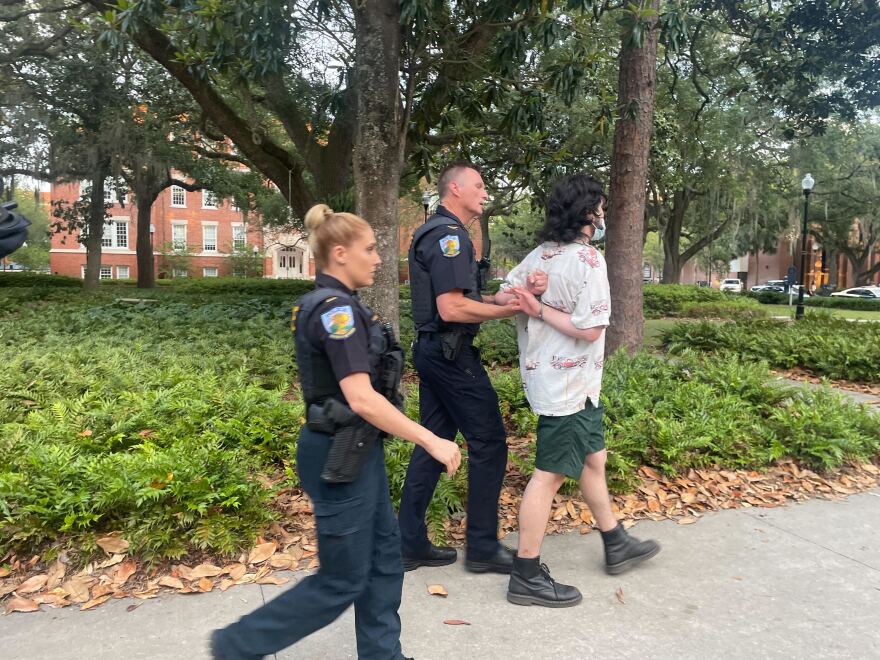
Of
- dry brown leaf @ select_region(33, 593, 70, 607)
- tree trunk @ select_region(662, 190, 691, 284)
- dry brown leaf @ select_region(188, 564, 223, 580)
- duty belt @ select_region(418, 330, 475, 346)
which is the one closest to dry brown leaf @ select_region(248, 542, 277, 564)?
dry brown leaf @ select_region(188, 564, 223, 580)

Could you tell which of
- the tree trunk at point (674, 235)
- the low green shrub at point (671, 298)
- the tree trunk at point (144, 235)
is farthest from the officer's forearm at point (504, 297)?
the tree trunk at point (674, 235)

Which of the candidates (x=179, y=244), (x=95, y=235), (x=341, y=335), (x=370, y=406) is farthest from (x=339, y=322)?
(x=179, y=244)

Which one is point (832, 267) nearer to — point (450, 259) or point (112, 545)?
point (450, 259)

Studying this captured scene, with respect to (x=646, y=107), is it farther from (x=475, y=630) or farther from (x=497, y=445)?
(x=475, y=630)

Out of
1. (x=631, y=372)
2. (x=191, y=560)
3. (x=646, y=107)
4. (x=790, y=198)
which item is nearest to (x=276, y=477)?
(x=191, y=560)

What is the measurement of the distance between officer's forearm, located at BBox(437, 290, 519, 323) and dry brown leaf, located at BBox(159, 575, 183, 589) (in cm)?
172

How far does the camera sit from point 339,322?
199 centimetres

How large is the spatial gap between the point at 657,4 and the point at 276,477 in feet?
22.3

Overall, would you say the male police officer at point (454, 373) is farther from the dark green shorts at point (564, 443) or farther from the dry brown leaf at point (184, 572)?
the dry brown leaf at point (184, 572)

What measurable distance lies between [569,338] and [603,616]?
1.21m

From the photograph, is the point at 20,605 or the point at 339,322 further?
the point at 20,605

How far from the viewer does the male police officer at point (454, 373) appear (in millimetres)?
2969

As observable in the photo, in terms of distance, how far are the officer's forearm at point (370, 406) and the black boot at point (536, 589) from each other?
1.29m

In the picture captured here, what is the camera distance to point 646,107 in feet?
24.1
